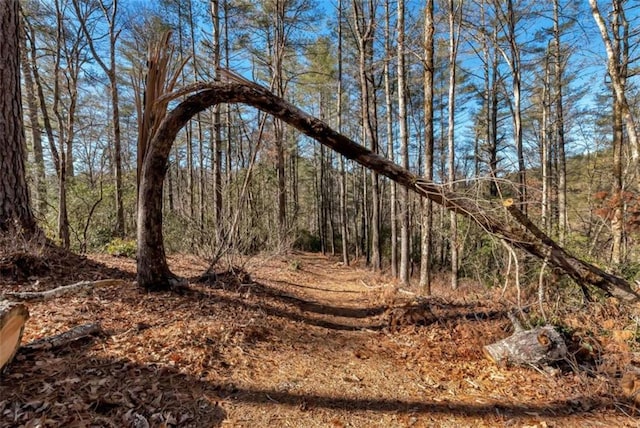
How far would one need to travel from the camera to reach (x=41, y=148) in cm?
979

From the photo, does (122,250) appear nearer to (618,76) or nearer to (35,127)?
(35,127)

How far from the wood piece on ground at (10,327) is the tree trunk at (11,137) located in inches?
86.3

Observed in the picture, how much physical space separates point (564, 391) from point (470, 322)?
136 cm

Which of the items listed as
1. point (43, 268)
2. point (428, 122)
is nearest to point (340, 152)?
point (428, 122)

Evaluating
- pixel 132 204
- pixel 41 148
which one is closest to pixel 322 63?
pixel 132 204

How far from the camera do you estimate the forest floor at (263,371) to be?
6.63 feet

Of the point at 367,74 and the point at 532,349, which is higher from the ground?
the point at 367,74

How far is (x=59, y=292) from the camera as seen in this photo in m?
3.01

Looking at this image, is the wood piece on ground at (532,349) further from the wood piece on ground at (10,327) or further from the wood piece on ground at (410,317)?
the wood piece on ground at (10,327)

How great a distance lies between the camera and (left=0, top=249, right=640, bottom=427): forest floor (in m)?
2.02

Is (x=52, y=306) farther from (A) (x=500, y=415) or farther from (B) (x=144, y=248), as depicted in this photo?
(A) (x=500, y=415)

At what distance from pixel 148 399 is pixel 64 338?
105 centimetres

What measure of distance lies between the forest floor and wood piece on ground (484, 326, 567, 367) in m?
0.10

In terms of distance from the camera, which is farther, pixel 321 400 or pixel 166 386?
pixel 321 400
